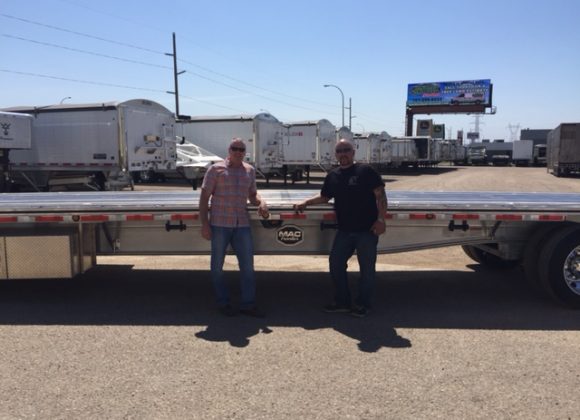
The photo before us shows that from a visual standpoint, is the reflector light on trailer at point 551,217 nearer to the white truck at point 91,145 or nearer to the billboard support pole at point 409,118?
the white truck at point 91,145

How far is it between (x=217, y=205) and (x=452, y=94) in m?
74.5

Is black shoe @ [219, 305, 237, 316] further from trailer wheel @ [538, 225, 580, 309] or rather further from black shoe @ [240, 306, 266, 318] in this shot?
trailer wheel @ [538, 225, 580, 309]

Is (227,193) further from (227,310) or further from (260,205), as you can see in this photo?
(227,310)

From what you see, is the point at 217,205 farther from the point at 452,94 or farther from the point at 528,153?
the point at 452,94

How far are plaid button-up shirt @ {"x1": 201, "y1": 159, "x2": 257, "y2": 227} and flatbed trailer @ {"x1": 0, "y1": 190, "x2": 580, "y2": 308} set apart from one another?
1.10ft

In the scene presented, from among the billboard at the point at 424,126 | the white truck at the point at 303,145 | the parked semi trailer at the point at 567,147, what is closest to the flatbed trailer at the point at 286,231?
the white truck at the point at 303,145

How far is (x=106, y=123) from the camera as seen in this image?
15203 mm

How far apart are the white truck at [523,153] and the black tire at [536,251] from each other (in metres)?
54.5

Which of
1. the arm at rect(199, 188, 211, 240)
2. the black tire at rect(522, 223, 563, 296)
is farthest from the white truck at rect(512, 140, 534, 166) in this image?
the arm at rect(199, 188, 211, 240)

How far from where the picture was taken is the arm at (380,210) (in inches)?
195

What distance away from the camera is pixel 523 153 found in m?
55.0

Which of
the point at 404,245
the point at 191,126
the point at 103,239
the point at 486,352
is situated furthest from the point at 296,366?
the point at 191,126

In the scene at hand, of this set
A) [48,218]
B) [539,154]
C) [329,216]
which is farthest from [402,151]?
[48,218]

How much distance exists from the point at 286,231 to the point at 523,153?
183 ft
